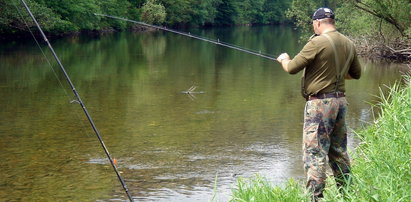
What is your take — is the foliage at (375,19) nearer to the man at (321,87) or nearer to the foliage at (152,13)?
the foliage at (152,13)

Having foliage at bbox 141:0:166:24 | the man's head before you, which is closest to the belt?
→ the man's head

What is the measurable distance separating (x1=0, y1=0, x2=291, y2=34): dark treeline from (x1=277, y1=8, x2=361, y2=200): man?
37.7ft

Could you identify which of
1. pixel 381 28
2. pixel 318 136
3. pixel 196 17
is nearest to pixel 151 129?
pixel 318 136

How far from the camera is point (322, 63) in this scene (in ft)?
18.0

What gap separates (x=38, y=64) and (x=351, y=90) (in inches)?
499

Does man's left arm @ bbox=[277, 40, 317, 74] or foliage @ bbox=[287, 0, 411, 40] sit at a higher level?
man's left arm @ bbox=[277, 40, 317, 74]

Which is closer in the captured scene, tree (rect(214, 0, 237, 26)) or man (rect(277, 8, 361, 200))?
man (rect(277, 8, 361, 200))

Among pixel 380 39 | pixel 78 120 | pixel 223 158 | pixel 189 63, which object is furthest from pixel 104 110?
pixel 380 39

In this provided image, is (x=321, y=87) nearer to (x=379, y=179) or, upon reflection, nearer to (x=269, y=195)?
(x=379, y=179)

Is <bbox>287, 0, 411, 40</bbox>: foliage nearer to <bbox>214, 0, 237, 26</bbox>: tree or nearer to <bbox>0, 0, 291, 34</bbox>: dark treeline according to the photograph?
<bbox>0, 0, 291, 34</bbox>: dark treeline

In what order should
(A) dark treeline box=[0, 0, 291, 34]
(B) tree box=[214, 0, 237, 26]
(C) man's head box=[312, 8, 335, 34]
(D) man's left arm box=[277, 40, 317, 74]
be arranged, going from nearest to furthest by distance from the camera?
1. (D) man's left arm box=[277, 40, 317, 74]
2. (C) man's head box=[312, 8, 335, 34]
3. (A) dark treeline box=[0, 0, 291, 34]
4. (B) tree box=[214, 0, 237, 26]

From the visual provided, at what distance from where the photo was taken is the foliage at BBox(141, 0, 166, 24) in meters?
57.1

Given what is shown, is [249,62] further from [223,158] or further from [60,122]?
[223,158]

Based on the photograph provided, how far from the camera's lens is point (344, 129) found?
225 inches
